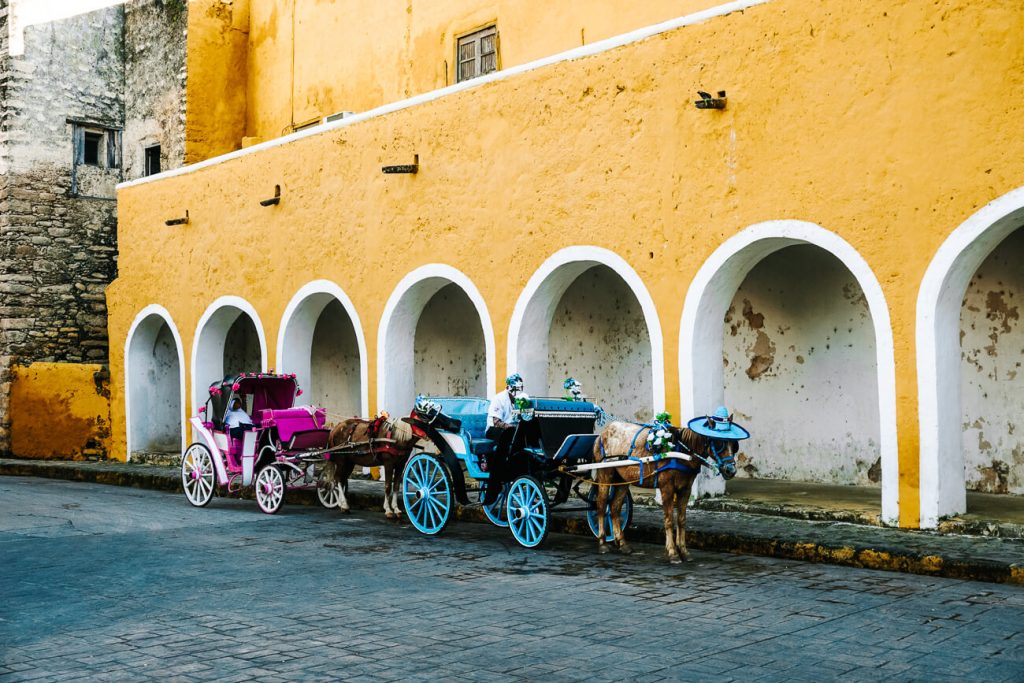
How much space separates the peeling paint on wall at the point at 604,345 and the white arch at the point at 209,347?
5301 mm

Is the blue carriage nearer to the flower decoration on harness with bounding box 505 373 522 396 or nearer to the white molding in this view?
the flower decoration on harness with bounding box 505 373 522 396

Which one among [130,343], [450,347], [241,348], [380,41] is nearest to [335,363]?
[241,348]

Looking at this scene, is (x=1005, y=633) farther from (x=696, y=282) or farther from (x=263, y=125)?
(x=263, y=125)

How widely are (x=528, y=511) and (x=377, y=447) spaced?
265cm

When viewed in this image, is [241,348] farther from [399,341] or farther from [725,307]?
[725,307]

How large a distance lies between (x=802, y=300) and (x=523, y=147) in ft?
12.4

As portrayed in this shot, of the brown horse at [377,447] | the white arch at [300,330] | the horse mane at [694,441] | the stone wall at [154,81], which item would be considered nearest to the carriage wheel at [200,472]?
the brown horse at [377,447]

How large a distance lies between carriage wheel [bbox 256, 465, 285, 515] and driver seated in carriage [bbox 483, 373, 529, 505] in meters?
Answer: 3.50

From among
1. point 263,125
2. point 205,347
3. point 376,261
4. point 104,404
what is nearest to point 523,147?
point 376,261

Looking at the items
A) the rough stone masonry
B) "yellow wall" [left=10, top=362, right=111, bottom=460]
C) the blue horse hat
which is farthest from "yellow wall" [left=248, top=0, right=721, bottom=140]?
the blue horse hat

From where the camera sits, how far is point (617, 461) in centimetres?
872

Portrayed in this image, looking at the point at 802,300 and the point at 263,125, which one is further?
the point at 263,125

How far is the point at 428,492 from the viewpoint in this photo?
10258 millimetres

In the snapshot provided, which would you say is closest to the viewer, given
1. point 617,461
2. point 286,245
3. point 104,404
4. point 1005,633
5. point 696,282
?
point 1005,633
